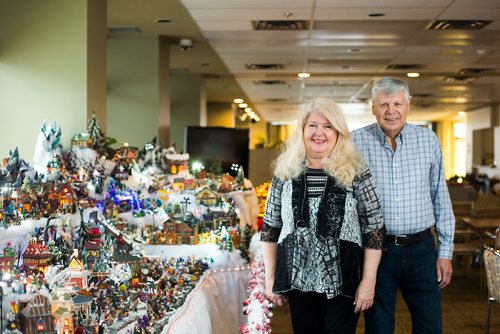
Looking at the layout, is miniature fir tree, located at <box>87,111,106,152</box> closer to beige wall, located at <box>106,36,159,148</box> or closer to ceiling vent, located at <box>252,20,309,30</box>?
ceiling vent, located at <box>252,20,309,30</box>

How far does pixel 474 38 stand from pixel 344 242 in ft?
19.8

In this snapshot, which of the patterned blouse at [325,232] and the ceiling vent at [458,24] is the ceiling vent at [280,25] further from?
the patterned blouse at [325,232]

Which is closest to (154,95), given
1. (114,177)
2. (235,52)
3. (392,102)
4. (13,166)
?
(235,52)

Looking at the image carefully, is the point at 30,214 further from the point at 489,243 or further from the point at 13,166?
the point at 489,243

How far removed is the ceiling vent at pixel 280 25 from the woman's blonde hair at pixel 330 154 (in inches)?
183

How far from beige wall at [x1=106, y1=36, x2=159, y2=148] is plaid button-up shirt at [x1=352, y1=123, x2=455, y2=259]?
17.4 ft

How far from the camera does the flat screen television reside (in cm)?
936

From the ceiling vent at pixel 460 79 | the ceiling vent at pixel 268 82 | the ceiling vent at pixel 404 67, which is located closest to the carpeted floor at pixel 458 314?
the ceiling vent at pixel 404 67

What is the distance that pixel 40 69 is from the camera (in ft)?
16.7

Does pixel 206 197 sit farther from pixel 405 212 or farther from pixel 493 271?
pixel 405 212

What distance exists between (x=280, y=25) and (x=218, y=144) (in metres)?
2.71

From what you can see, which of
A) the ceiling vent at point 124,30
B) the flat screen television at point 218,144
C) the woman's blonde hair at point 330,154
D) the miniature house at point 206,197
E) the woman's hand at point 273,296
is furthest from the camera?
the flat screen television at point 218,144

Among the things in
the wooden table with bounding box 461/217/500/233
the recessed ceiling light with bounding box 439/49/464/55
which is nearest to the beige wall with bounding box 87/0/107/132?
the wooden table with bounding box 461/217/500/233

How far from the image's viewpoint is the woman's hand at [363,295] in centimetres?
255
